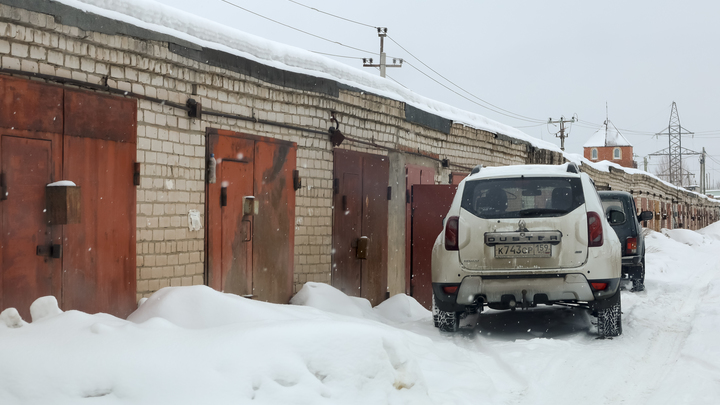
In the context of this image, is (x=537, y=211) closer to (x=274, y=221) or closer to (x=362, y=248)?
(x=274, y=221)

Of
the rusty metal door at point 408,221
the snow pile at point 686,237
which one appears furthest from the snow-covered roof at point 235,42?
the snow pile at point 686,237

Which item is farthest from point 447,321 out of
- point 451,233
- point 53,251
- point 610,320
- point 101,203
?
point 53,251

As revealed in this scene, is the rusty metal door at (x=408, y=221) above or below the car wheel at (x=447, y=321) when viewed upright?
above

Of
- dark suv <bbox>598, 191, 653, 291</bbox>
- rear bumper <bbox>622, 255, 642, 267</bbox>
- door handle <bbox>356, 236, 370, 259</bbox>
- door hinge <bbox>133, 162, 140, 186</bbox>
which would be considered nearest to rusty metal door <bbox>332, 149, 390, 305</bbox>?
door handle <bbox>356, 236, 370, 259</bbox>

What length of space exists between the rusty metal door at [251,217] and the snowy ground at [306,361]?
4.25ft

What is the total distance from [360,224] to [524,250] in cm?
393

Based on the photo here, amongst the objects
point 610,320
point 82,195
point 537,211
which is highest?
point 82,195

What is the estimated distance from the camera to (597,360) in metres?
6.10

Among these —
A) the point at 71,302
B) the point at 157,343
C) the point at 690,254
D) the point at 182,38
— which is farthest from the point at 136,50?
the point at 690,254

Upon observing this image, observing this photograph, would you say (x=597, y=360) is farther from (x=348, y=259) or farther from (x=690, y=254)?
(x=690, y=254)

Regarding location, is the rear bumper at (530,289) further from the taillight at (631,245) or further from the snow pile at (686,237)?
the snow pile at (686,237)

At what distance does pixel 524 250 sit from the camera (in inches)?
272

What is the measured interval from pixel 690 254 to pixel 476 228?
18430mm

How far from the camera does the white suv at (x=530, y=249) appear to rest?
688 cm
